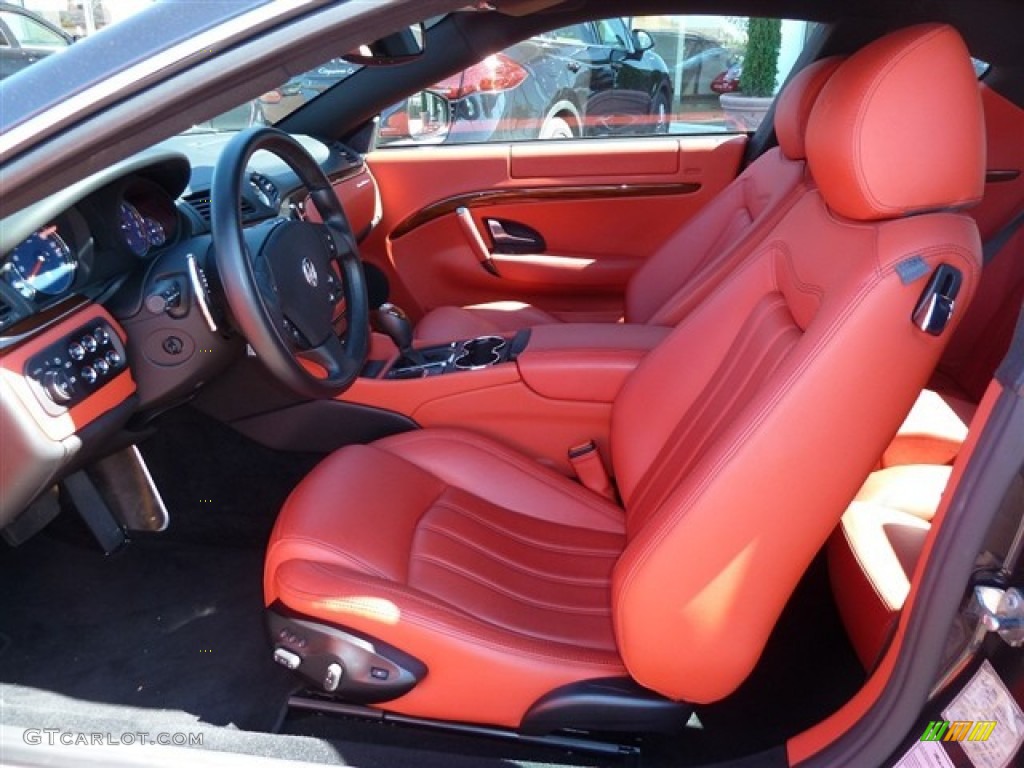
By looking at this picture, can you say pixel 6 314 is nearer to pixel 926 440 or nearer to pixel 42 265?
pixel 42 265

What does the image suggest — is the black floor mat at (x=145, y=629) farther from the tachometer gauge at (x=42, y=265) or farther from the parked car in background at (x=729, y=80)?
the parked car in background at (x=729, y=80)

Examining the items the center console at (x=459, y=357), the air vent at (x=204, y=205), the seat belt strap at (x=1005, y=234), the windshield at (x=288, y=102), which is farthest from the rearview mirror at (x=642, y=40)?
the air vent at (x=204, y=205)

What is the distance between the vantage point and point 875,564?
1.53 m

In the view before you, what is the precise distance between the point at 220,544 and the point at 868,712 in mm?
1483

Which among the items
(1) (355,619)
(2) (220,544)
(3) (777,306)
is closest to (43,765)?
(1) (355,619)

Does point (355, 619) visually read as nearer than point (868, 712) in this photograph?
No

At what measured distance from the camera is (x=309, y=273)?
5.97 feet

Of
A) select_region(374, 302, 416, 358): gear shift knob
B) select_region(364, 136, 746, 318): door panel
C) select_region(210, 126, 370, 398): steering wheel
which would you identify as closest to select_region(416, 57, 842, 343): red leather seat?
select_region(374, 302, 416, 358): gear shift knob

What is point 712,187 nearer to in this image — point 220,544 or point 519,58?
point 519,58

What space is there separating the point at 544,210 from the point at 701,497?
2154mm

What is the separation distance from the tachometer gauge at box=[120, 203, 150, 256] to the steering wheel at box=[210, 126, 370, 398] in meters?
0.19

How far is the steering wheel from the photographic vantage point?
1.52 m

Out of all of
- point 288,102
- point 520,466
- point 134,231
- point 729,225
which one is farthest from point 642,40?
point 134,231

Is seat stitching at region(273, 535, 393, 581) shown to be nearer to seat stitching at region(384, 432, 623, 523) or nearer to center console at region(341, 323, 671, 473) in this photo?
seat stitching at region(384, 432, 623, 523)
